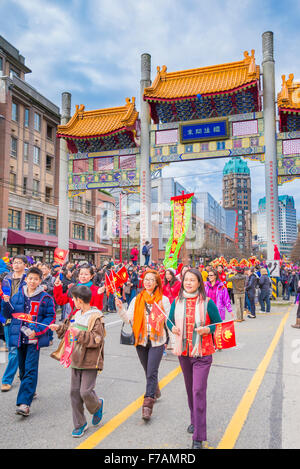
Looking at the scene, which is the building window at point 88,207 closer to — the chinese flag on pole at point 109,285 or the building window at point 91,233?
the building window at point 91,233

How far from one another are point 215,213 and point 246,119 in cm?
7949

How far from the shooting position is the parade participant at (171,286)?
23.7 ft

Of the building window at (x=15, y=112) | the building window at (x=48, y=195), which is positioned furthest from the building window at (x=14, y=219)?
the building window at (x=15, y=112)

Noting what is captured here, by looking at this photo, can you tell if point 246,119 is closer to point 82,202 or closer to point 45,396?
point 45,396

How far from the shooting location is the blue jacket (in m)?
4.34

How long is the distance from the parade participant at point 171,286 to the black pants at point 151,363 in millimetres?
2880

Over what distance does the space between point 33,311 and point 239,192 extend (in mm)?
148855

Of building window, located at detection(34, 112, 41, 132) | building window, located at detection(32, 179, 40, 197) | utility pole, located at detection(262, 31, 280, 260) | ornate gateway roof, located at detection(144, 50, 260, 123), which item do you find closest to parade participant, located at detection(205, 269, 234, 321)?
utility pole, located at detection(262, 31, 280, 260)

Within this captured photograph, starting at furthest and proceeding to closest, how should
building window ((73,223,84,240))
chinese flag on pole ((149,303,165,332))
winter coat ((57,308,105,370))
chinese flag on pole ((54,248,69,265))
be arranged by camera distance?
building window ((73,223,84,240)) < chinese flag on pole ((54,248,69,265)) < chinese flag on pole ((149,303,165,332)) < winter coat ((57,308,105,370))

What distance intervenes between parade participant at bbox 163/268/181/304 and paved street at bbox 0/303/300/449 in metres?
1.19

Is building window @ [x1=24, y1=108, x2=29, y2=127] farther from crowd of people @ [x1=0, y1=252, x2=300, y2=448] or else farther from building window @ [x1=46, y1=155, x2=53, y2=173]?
crowd of people @ [x1=0, y1=252, x2=300, y2=448]

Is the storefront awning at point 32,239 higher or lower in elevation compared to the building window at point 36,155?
lower

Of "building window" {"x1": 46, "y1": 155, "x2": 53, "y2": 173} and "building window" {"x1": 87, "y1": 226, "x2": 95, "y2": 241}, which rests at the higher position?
"building window" {"x1": 46, "y1": 155, "x2": 53, "y2": 173}

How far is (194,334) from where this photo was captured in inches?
144
